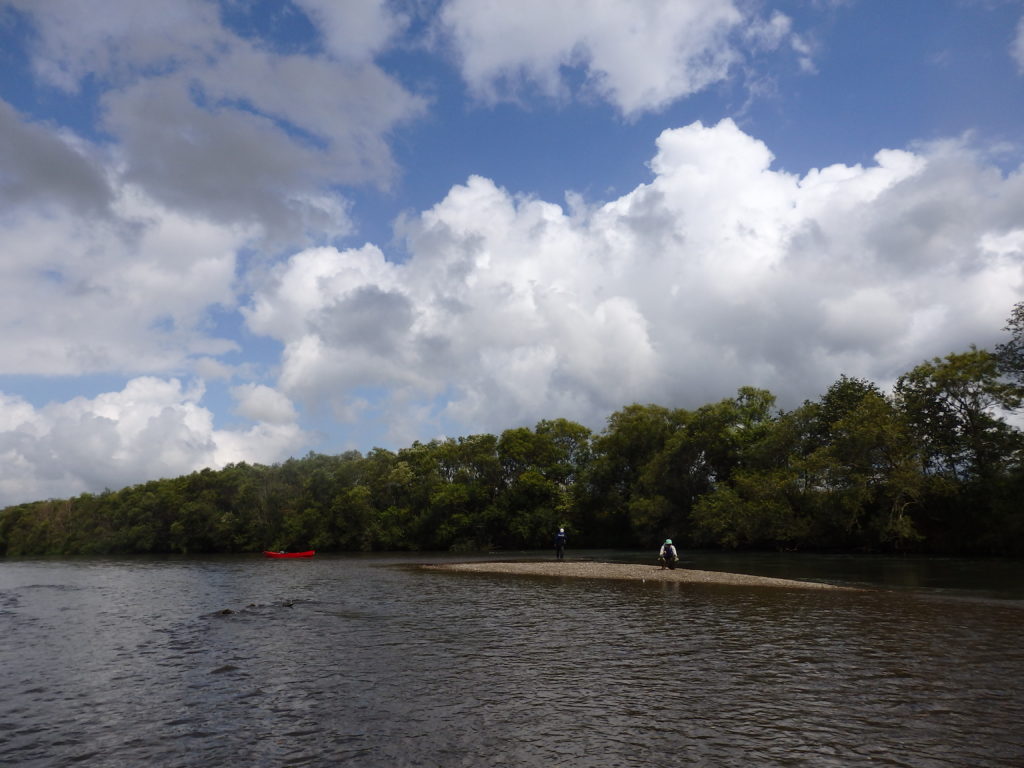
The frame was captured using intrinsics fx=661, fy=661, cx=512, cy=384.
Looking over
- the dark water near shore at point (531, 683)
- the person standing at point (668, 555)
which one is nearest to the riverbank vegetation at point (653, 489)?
the person standing at point (668, 555)

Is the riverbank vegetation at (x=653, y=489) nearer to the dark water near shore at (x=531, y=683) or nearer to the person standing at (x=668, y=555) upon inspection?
the person standing at (x=668, y=555)

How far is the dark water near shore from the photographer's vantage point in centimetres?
1220

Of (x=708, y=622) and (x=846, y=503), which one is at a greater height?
(x=846, y=503)

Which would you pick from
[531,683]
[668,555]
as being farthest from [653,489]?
[531,683]

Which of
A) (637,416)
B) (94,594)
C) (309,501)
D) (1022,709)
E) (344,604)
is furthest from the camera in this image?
(309,501)

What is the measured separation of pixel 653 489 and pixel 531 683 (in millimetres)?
78645

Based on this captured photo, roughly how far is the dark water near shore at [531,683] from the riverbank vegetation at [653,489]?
35.9 m

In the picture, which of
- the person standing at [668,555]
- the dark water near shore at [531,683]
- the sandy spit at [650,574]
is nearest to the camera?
the dark water near shore at [531,683]

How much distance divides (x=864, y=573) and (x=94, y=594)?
2016 inches

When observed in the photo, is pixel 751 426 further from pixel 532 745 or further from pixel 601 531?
pixel 532 745

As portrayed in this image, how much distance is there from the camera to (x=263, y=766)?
1162 cm

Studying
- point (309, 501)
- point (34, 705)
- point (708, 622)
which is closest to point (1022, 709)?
point (708, 622)

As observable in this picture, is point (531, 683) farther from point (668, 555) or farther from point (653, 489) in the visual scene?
point (653, 489)

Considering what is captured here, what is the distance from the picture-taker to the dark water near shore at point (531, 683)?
1220 centimetres
